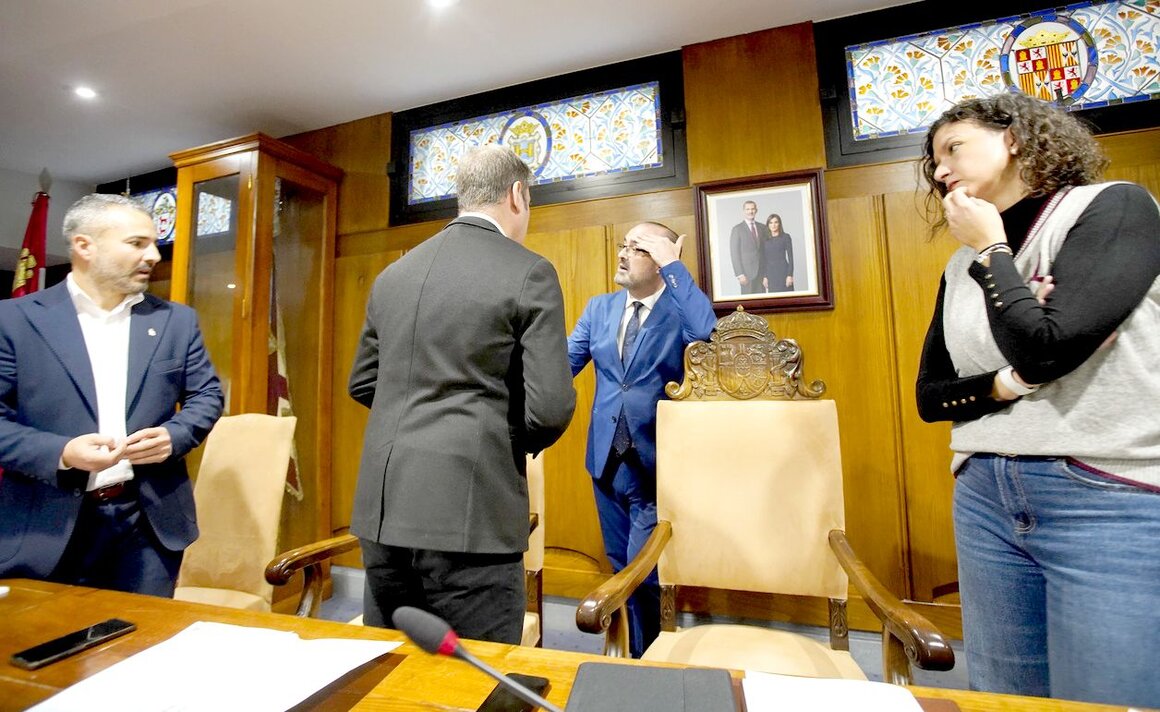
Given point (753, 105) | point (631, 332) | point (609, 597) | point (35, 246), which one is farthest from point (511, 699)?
point (35, 246)

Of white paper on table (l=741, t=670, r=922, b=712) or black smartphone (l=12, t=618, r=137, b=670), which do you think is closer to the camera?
white paper on table (l=741, t=670, r=922, b=712)

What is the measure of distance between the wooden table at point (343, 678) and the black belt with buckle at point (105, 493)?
0.52 meters

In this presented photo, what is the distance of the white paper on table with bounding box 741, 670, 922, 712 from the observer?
54cm

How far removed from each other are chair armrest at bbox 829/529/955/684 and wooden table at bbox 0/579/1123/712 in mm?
214

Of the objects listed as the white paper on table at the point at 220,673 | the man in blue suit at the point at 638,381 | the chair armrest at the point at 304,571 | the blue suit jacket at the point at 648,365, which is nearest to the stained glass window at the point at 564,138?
the man in blue suit at the point at 638,381

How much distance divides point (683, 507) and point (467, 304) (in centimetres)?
90

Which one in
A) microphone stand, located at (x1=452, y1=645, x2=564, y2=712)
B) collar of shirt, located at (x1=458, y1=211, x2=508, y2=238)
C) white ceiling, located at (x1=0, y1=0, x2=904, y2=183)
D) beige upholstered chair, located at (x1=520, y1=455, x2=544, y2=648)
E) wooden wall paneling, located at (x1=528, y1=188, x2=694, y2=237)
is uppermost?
white ceiling, located at (x1=0, y1=0, x2=904, y2=183)

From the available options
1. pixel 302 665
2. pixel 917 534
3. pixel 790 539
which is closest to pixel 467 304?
pixel 302 665

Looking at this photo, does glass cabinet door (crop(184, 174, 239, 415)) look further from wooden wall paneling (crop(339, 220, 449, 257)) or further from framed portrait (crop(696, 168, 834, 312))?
framed portrait (crop(696, 168, 834, 312))

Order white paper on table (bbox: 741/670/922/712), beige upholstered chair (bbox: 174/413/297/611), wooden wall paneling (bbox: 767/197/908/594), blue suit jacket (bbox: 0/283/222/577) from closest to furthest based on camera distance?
white paper on table (bbox: 741/670/922/712) → blue suit jacket (bbox: 0/283/222/577) → beige upholstered chair (bbox: 174/413/297/611) → wooden wall paneling (bbox: 767/197/908/594)

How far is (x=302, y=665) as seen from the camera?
2.10ft

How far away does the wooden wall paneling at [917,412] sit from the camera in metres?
2.27

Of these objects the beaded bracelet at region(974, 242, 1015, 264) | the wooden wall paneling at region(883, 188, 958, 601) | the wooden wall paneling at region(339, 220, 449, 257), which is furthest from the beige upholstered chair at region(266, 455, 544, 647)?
the wooden wall paneling at region(339, 220, 449, 257)

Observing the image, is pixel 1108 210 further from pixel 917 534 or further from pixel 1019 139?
pixel 917 534
